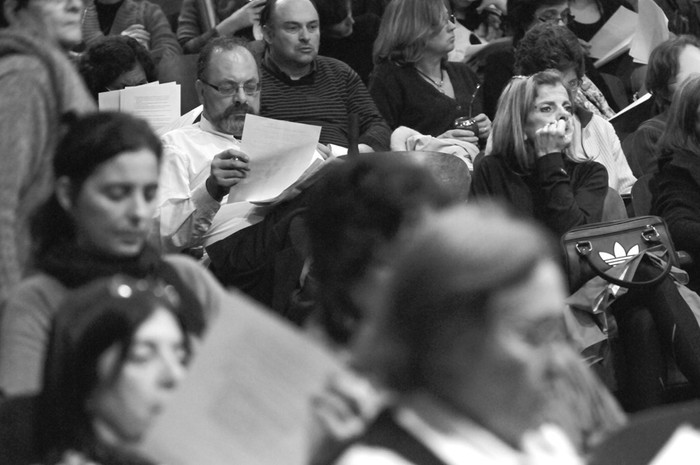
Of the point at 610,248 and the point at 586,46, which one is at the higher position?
the point at 610,248

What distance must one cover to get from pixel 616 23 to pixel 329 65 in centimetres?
219

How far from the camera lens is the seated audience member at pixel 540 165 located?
482 cm

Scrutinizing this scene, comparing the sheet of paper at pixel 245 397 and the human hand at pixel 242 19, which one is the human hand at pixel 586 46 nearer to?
the human hand at pixel 242 19

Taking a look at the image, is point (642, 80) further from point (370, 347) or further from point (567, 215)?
point (370, 347)

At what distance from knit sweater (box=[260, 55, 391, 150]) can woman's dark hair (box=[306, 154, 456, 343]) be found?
269 cm

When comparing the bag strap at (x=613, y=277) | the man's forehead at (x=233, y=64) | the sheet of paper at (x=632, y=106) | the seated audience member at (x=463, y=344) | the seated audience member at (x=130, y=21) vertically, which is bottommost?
the seated audience member at (x=130, y=21)

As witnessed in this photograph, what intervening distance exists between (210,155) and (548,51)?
177 centimetres

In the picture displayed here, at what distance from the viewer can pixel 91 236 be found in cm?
249

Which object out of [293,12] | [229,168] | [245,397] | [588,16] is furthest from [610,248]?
[245,397]

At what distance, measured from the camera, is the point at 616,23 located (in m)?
7.20

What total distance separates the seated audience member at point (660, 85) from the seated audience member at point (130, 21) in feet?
8.53

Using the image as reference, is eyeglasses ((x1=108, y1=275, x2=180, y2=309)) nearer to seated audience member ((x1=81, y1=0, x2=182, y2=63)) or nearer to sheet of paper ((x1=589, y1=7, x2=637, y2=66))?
seated audience member ((x1=81, y1=0, x2=182, y2=63))

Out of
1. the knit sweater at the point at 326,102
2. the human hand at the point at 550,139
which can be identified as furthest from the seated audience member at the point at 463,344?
the knit sweater at the point at 326,102

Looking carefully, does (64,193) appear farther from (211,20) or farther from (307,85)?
(211,20)
